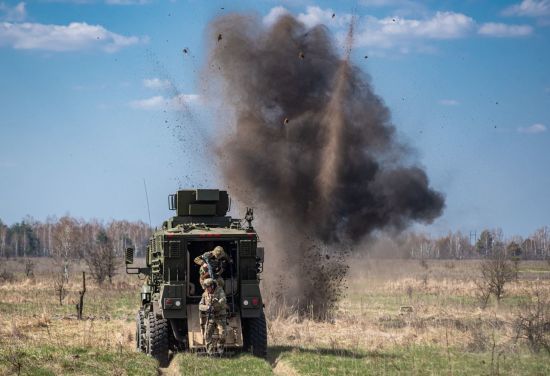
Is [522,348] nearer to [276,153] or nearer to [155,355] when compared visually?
[155,355]

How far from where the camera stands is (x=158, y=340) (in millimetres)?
21375

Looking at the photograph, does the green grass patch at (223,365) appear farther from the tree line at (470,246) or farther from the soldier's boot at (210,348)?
the tree line at (470,246)

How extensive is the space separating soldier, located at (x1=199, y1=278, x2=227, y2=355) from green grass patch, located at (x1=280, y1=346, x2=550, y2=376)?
1.65m

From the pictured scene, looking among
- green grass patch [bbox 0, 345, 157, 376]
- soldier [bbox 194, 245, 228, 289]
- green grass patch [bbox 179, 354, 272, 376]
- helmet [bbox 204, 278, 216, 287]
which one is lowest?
green grass patch [bbox 179, 354, 272, 376]

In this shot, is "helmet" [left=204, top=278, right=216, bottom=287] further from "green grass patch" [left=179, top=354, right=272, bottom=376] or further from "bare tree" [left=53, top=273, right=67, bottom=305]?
"bare tree" [left=53, top=273, right=67, bottom=305]

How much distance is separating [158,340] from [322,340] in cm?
671

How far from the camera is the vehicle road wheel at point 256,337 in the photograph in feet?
70.9

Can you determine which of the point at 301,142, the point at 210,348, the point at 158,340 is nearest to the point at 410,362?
the point at 210,348

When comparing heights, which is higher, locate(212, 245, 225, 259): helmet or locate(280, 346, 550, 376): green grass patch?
locate(212, 245, 225, 259): helmet

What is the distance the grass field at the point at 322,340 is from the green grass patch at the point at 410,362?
0.03 metres

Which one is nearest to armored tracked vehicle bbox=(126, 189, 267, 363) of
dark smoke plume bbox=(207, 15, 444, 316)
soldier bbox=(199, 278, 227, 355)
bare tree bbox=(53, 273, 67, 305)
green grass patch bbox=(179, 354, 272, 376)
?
soldier bbox=(199, 278, 227, 355)

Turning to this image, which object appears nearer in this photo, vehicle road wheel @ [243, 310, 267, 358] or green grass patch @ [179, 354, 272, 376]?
green grass patch @ [179, 354, 272, 376]

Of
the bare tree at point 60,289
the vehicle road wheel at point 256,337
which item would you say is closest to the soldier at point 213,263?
the vehicle road wheel at point 256,337

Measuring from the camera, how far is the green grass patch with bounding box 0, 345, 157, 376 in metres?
17.2
